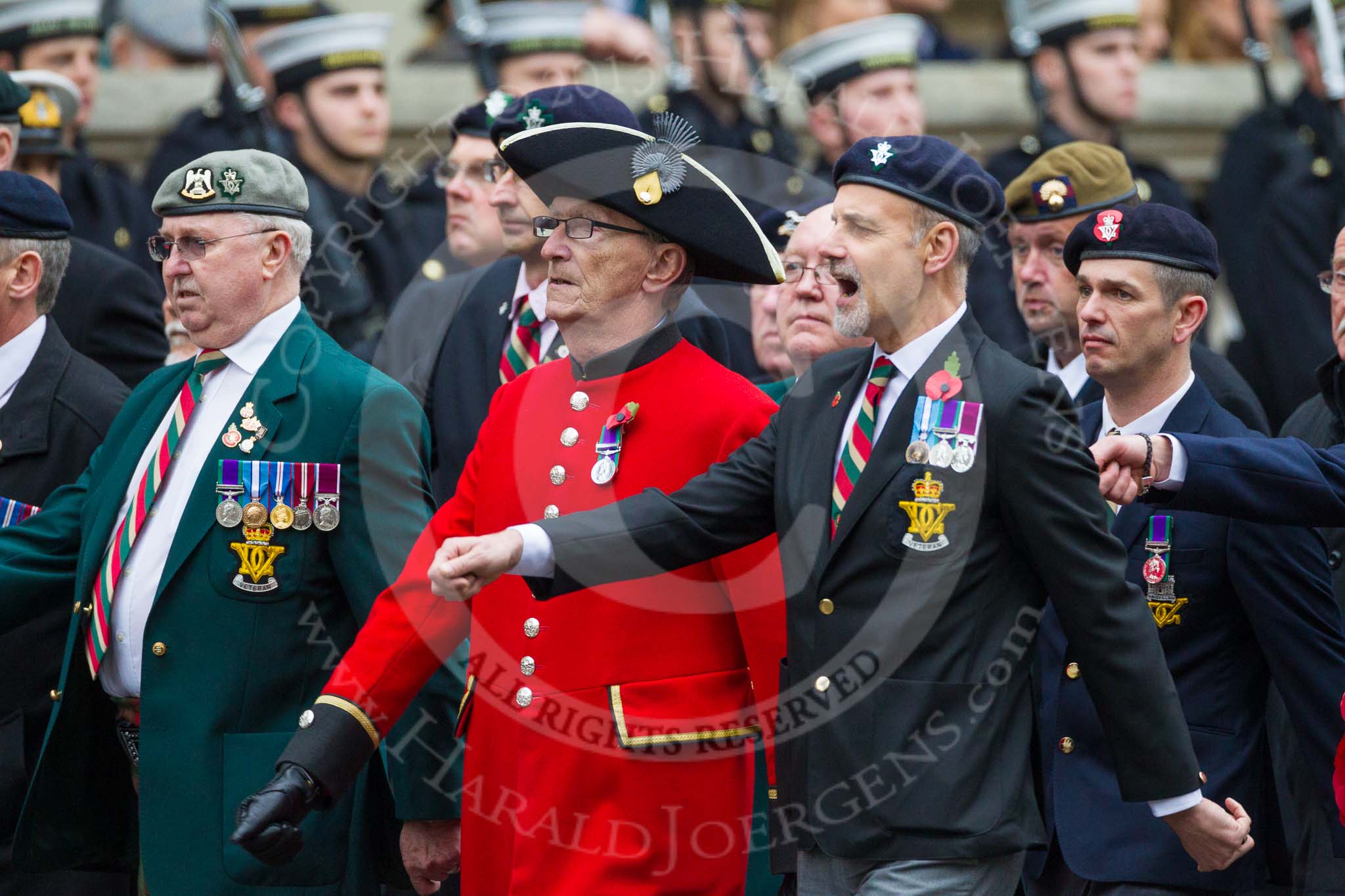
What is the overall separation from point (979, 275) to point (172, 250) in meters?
3.46

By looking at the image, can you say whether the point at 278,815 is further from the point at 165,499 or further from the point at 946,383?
the point at 946,383

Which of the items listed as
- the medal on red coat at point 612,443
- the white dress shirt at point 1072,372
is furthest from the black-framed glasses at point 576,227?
the white dress shirt at point 1072,372

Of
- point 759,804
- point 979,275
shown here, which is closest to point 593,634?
point 759,804

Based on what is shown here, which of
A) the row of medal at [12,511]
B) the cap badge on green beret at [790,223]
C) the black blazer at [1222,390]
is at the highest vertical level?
the cap badge on green beret at [790,223]

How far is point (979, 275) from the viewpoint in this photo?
785cm

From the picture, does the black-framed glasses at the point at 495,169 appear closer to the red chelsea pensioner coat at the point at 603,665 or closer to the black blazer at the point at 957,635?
the red chelsea pensioner coat at the point at 603,665

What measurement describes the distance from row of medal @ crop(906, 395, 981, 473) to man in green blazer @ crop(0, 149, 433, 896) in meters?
1.43

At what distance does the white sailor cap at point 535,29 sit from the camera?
30.4 ft

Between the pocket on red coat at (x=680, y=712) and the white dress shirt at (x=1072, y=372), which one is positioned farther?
the white dress shirt at (x=1072, y=372)

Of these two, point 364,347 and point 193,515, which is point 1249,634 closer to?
point 193,515

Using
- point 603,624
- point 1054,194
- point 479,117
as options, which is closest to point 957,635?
point 603,624

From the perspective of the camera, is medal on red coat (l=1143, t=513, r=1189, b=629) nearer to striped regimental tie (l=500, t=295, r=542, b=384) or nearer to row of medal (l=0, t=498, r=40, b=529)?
striped regimental tie (l=500, t=295, r=542, b=384)

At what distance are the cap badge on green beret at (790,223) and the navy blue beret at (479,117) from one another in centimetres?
106

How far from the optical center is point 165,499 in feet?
17.3
